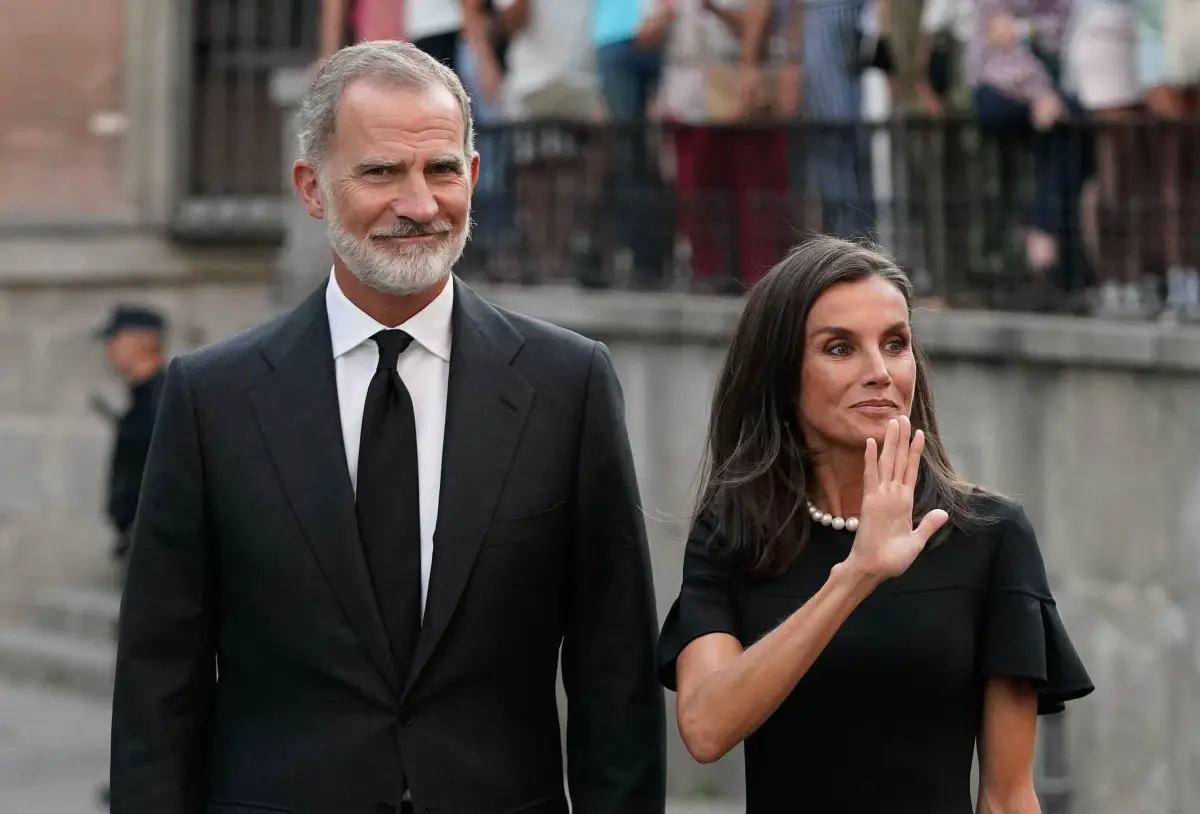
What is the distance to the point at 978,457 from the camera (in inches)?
292

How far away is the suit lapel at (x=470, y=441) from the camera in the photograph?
3400mm

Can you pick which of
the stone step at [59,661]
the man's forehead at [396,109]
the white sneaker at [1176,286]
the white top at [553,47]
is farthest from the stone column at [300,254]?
the man's forehead at [396,109]

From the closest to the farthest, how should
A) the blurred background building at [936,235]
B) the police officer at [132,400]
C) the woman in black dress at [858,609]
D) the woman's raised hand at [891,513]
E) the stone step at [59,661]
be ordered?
the woman's raised hand at [891,513] < the woman in black dress at [858,609] < the blurred background building at [936,235] < the police officer at [132,400] < the stone step at [59,661]

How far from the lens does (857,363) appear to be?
3320 mm

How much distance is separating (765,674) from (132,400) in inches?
233

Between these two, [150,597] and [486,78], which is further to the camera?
[486,78]

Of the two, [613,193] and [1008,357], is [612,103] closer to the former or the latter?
[613,193]

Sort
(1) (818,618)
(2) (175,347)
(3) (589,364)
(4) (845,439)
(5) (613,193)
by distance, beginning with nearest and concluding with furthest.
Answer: (1) (818,618) < (4) (845,439) < (3) (589,364) < (5) (613,193) < (2) (175,347)

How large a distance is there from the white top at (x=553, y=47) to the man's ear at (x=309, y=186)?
16.6 ft

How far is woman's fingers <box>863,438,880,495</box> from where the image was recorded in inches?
123

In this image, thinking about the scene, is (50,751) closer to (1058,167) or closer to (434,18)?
(434,18)

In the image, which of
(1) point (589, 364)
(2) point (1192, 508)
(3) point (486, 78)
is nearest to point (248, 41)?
(3) point (486, 78)

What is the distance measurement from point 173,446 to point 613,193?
5064mm

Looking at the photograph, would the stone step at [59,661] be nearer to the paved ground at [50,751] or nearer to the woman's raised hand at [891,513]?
the paved ground at [50,751]
